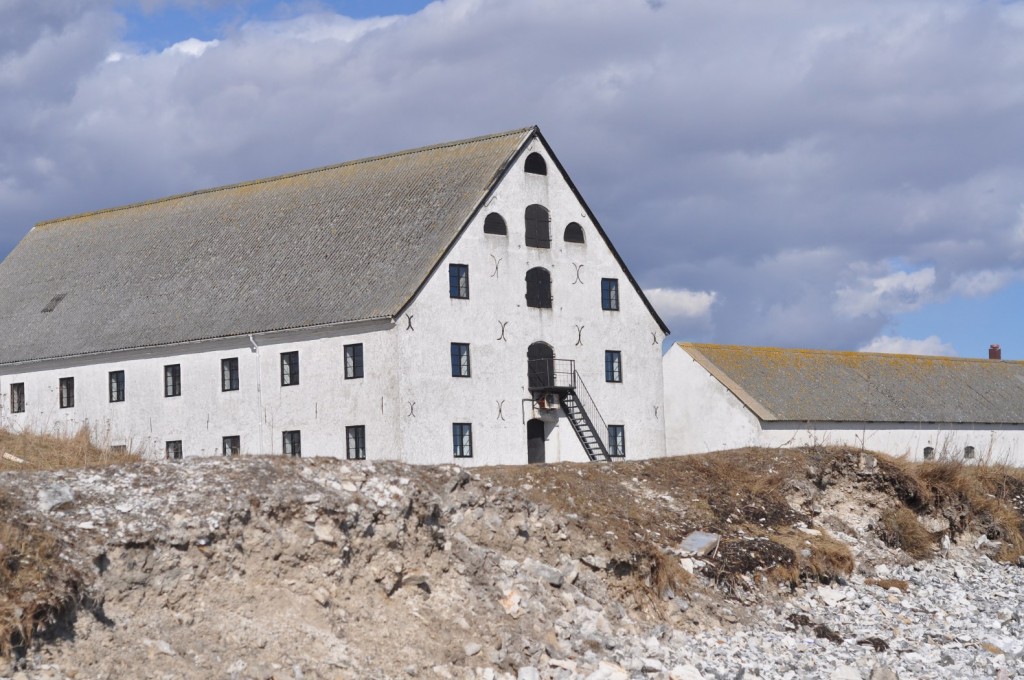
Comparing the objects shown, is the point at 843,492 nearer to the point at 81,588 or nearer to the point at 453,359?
the point at 453,359

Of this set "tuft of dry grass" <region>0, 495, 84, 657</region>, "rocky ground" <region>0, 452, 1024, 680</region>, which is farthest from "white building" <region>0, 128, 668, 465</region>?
"tuft of dry grass" <region>0, 495, 84, 657</region>

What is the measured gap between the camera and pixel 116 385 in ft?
149

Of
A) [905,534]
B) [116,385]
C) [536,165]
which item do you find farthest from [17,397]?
[905,534]

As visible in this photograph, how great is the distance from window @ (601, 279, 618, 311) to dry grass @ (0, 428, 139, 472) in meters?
18.5

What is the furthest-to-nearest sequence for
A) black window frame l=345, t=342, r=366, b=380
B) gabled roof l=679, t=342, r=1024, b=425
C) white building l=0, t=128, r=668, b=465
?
gabled roof l=679, t=342, r=1024, b=425, white building l=0, t=128, r=668, b=465, black window frame l=345, t=342, r=366, b=380

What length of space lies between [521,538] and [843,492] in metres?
9.73

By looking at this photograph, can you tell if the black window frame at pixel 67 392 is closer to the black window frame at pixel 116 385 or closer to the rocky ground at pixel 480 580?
the black window frame at pixel 116 385

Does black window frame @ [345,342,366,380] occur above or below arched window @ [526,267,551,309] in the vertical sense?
below

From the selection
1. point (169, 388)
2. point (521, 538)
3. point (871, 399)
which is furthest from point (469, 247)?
point (871, 399)

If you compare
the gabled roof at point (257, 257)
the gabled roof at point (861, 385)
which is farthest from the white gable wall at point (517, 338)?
the gabled roof at point (861, 385)

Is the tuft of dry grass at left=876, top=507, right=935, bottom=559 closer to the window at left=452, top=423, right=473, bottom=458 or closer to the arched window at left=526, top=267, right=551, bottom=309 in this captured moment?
the window at left=452, top=423, right=473, bottom=458

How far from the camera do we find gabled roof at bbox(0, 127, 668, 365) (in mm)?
41719

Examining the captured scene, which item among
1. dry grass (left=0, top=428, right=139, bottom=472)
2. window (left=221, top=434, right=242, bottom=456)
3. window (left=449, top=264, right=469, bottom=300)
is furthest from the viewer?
window (left=221, top=434, right=242, bottom=456)

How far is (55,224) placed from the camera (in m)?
55.8
